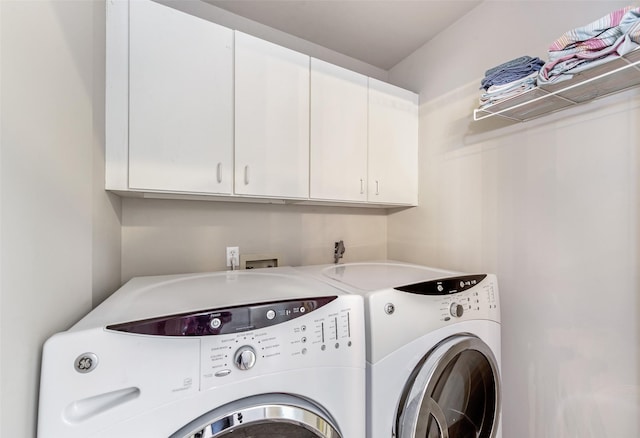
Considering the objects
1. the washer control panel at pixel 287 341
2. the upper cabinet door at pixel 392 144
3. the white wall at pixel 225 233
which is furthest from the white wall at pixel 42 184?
the upper cabinet door at pixel 392 144

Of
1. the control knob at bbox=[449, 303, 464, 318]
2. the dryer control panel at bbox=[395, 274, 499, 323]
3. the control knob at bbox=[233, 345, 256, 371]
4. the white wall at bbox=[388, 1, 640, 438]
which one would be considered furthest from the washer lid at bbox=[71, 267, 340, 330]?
the white wall at bbox=[388, 1, 640, 438]

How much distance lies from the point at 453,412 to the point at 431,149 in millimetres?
1407

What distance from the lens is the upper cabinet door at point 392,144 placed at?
1633 mm

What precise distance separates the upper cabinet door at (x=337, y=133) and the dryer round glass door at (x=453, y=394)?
2.92ft

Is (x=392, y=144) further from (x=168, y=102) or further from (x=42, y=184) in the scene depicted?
(x=42, y=184)

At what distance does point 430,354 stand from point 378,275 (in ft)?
1.25

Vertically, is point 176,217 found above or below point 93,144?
below

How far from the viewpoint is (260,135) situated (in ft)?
4.21

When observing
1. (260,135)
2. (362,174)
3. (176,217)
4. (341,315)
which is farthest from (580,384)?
(176,217)

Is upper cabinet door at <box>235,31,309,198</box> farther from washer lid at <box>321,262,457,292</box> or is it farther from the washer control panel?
the washer control panel

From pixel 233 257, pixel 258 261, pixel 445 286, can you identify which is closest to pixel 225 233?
pixel 233 257

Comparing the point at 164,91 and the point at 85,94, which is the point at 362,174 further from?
the point at 85,94

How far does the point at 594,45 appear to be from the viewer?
34.5 inches

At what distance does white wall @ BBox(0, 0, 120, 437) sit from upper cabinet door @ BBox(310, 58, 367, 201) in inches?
35.9
